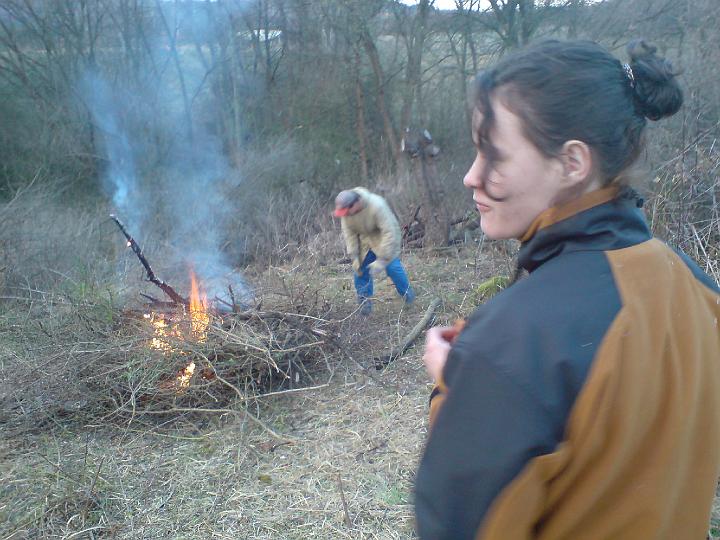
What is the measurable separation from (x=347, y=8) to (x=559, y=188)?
1654cm

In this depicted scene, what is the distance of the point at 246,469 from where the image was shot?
421 centimetres

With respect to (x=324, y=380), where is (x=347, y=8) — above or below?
above

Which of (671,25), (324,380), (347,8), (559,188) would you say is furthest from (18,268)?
(671,25)

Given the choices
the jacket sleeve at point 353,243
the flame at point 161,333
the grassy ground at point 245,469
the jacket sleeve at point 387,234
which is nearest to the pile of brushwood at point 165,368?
the flame at point 161,333

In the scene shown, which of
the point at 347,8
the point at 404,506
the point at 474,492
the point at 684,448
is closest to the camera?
the point at 474,492

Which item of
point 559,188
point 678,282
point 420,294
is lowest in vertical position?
point 420,294

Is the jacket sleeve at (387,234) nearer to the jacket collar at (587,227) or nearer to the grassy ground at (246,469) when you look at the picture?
the grassy ground at (246,469)

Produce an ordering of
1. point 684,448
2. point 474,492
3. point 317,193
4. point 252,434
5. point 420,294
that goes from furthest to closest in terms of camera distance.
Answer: point 317,193, point 420,294, point 252,434, point 684,448, point 474,492

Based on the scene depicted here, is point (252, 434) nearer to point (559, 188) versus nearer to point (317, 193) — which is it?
point (559, 188)

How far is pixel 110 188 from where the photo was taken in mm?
15164

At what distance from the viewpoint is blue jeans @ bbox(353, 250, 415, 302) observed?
7.16 m

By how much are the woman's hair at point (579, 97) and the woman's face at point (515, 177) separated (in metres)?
0.01

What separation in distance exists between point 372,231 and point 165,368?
297cm

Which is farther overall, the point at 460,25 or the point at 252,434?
the point at 460,25
